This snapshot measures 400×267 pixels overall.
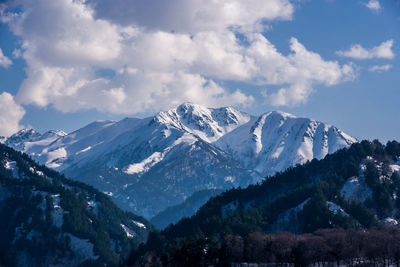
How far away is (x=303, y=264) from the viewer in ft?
649

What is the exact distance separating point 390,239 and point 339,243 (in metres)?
16.2

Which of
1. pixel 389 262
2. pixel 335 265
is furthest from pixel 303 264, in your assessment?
pixel 389 262

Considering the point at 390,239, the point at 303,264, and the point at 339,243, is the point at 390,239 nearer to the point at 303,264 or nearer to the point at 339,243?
the point at 339,243

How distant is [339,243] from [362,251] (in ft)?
24.0

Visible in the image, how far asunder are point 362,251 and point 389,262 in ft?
35.6

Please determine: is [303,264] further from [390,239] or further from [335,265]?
[390,239]

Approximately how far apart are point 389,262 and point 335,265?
17024 millimetres

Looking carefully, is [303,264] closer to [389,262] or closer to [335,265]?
[335,265]

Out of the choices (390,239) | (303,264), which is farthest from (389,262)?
(303,264)

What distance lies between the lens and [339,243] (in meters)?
198

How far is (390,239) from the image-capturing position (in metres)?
198

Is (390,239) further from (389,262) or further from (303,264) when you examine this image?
(303,264)

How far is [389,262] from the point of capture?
19900 cm

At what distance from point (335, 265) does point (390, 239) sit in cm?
1907
